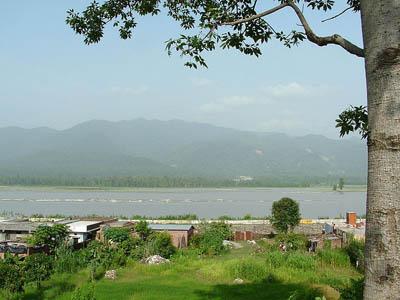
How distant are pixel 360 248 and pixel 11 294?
12521 mm

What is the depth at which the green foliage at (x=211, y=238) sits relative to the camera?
76.3ft

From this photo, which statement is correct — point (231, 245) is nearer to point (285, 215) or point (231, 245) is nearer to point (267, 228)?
point (285, 215)

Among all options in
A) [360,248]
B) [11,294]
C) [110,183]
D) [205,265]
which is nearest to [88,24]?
[11,294]

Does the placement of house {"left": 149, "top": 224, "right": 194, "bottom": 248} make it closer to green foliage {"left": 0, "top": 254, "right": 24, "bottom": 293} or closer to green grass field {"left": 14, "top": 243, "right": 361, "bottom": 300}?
green grass field {"left": 14, "top": 243, "right": 361, "bottom": 300}

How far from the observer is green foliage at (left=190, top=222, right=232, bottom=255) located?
2326 centimetres

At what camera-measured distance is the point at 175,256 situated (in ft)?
70.8

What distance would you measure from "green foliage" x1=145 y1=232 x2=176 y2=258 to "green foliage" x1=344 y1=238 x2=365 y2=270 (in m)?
7.48

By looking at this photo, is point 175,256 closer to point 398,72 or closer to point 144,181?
point 398,72

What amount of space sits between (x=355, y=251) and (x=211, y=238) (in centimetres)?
742

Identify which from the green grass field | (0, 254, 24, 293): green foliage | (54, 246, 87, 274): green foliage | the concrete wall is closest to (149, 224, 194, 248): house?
the green grass field

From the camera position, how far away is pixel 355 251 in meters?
19.1

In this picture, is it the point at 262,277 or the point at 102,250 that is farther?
the point at 102,250

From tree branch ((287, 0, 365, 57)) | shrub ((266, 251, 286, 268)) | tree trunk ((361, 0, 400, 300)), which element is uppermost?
tree branch ((287, 0, 365, 57))

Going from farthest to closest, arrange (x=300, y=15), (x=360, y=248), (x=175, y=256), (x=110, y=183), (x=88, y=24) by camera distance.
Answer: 1. (x=110, y=183)
2. (x=175, y=256)
3. (x=360, y=248)
4. (x=88, y=24)
5. (x=300, y=15)
